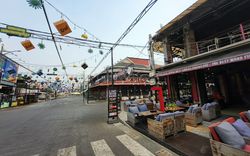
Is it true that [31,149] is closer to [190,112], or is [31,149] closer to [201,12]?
[190,112]

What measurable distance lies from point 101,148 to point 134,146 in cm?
118

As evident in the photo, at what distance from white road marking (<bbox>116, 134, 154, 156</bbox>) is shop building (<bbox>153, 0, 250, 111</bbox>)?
5.57m

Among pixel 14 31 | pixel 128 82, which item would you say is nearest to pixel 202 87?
pixel 14 31

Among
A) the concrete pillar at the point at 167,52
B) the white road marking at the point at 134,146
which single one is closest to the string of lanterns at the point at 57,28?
the white road marking at the point at 134,146

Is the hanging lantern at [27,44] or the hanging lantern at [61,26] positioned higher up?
the hanging lantern at [61,26]

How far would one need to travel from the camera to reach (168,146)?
160 inches

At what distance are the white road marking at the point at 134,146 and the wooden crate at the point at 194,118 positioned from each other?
3241mm

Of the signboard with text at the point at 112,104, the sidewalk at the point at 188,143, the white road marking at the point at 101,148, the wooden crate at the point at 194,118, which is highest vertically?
the signboard with text at the point at 112,104

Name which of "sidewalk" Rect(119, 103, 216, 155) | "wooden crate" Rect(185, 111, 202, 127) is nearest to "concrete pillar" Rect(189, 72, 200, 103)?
"wooden crate" Rect(185, 111, 202, 127)

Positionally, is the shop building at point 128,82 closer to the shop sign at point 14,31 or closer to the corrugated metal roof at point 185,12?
the corrugated metal roof at point 185,12

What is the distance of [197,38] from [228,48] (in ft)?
21.3

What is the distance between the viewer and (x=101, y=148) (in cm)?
430

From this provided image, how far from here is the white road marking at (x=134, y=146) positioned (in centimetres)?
383

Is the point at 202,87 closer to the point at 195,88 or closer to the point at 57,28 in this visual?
the point at 195,88
